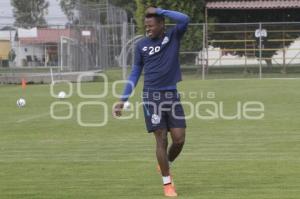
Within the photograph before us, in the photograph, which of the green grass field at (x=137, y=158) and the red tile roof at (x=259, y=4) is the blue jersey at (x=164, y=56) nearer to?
the green grass field at (x=137, y=158)

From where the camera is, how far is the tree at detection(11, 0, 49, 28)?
51191 millimetres

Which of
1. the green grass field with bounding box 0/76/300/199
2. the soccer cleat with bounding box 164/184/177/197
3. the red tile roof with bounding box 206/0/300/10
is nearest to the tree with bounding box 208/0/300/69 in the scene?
the red tile roof with bounding box 206/0/300/10

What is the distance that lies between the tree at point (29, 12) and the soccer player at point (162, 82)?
35049 mm

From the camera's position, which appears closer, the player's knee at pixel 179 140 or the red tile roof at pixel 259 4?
the player's knee at pixel 179 140

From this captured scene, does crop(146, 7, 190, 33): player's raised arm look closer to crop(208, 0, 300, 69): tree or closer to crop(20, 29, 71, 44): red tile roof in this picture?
crop(20, 29, 71, 44): red tile roof

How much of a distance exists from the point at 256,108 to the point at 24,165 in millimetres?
9983

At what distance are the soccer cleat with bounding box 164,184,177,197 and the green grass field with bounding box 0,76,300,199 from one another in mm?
101

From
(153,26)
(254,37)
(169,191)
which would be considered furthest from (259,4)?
(169,191)

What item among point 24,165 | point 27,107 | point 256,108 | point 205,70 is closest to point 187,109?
point 256,108

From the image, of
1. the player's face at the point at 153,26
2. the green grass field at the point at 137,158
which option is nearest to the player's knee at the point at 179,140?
the green grass field at the point at 137,158

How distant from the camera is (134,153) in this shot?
11.9 m

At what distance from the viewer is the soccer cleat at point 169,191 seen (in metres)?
8.17

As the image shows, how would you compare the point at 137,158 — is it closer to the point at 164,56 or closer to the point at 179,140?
the point at 179,140

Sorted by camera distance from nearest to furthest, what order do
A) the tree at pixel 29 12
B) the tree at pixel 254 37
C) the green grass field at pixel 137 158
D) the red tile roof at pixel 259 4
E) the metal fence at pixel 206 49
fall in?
the green grass field at pixel 137 158, the metal fence at pixel 206 49, the tree at pixel 254 37, the red tile roof at pixel 259 4, the tree at pixel 29 12
